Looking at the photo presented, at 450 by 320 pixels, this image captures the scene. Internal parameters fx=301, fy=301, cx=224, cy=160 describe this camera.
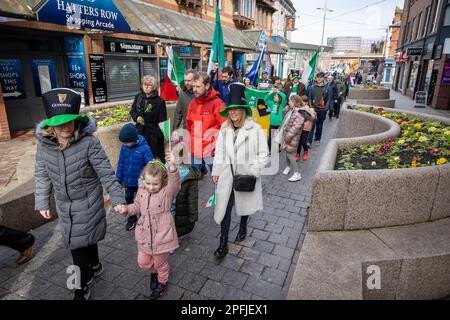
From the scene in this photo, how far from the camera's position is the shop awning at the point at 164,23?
43.8 ft

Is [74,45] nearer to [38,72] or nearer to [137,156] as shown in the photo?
[38,72]

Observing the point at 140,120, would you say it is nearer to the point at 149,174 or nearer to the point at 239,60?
the point at 149,174

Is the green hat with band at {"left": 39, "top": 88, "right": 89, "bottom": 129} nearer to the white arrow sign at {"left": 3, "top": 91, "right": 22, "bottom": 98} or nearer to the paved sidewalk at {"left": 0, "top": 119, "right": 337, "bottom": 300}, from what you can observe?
the paved sidewalk at {"left": 0, "top": 119, "right": 337, "bottom": 300}

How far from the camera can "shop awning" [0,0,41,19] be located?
23.7 ft

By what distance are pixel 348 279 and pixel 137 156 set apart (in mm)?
2954

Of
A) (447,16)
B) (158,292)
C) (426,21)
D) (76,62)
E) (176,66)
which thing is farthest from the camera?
(426,21)

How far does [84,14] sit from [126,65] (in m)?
4.11

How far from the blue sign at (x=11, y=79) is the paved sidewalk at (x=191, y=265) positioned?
683cm

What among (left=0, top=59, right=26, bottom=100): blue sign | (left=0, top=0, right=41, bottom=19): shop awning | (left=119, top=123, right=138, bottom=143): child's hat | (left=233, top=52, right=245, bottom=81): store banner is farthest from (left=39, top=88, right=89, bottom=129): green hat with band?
(left=233, top=52, right=245, bottom=81): store banner

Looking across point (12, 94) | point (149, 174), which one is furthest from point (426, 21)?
point (149, 174)

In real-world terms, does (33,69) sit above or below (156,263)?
above

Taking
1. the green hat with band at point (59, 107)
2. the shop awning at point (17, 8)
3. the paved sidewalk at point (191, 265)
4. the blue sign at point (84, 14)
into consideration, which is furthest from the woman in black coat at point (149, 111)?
the blue sign at point (84, 14)

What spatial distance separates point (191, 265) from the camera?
12.0 ft
